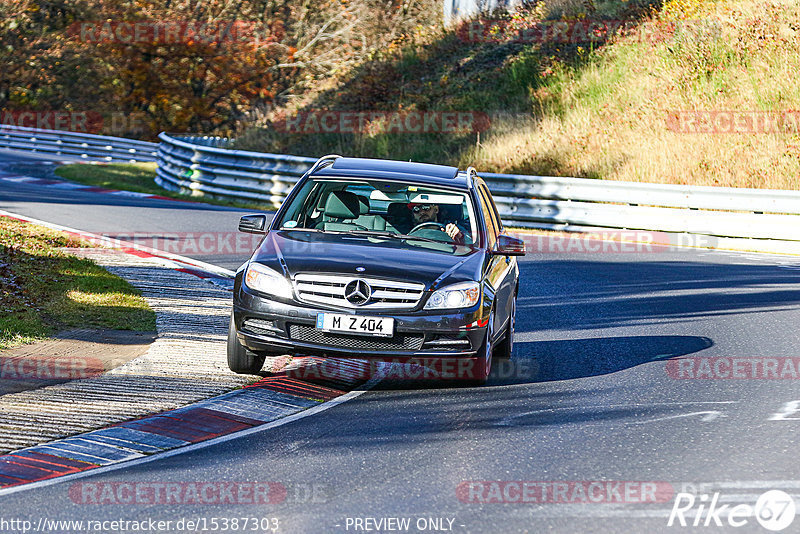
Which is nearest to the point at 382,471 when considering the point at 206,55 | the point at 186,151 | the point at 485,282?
the point at 485,282

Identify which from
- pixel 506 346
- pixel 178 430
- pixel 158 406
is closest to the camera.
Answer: pixel 178 430

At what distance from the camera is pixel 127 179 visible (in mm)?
31531

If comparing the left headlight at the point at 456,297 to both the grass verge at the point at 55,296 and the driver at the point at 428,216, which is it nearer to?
the driver at the point at 428,216

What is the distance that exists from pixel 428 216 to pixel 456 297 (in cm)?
154

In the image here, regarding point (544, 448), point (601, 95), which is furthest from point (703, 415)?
point (601, 95)

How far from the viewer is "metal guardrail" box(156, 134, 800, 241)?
19.5 m

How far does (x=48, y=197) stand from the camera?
24.1 meters

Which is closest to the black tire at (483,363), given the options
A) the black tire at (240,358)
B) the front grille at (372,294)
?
the front grille at (372,294)

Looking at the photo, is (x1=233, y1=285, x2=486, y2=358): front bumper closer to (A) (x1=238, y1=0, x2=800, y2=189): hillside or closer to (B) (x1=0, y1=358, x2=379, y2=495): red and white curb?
(B) (x1=0, y1=358, x2=379, y2=495): red and white curb

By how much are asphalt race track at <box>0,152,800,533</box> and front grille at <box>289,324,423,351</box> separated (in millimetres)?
415

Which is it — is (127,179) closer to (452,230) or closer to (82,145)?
(82,145)

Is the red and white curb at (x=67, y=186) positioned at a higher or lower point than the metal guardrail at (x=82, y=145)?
lower

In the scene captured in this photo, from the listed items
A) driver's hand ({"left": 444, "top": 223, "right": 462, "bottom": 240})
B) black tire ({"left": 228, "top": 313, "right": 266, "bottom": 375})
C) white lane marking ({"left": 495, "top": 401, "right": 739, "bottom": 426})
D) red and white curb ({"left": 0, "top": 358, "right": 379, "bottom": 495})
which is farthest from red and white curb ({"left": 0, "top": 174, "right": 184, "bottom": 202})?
white lane marking ({"left": 495, "top": 401, "right": 739, "bottom": 426})

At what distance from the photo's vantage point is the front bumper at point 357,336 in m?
8.23
